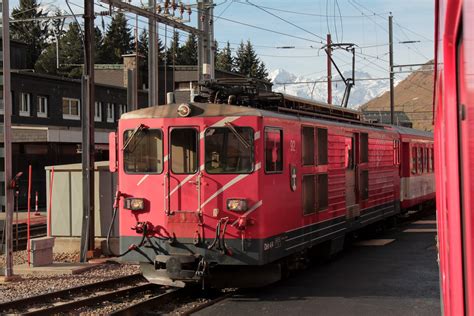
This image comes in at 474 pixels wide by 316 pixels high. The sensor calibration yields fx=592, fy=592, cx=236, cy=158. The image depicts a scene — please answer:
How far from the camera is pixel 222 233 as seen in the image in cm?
837

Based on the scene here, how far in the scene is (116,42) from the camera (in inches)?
3509

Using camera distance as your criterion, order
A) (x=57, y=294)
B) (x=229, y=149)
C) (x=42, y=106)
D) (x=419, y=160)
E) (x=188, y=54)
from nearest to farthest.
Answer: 1. (x=229, y=149)
2. (x=57, y=294)
3. (x=419, y=160)
4. (x=42, y=106)
5. (x=188, y=54)

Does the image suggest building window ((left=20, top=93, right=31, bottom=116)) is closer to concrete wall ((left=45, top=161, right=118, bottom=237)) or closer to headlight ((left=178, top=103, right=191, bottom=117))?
concrete wall ((left=45, top=161, right=118, bottom=237))

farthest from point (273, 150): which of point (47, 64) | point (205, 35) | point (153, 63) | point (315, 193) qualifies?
point (47, 64)

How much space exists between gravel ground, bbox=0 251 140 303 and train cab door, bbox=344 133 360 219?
15.0ft

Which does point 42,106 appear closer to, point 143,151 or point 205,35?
point 205,35

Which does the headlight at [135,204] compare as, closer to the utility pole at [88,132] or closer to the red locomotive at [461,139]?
the utility pole at [88,132]

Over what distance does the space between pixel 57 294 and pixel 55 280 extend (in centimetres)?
165

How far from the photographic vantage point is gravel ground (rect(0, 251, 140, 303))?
9.52 metres

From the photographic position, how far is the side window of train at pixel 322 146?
34.6 ft

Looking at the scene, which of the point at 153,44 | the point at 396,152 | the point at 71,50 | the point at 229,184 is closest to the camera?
the point at 229,184

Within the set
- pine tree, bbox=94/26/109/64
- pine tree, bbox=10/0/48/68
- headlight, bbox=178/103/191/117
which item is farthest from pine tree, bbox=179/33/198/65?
headlight, bbox=178/103/191/117

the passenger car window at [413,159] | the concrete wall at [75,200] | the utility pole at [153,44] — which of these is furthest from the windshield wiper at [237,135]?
the passenger car window at [413,159]

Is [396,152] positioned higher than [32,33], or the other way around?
[32,33]
